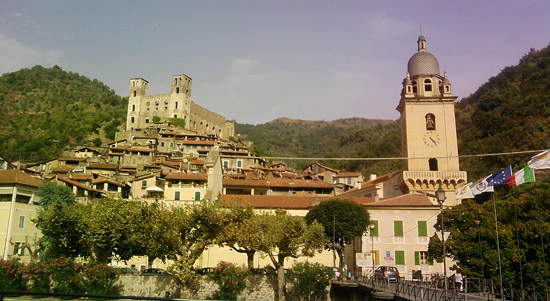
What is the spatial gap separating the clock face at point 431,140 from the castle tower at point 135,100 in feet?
261

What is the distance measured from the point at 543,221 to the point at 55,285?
29012mm

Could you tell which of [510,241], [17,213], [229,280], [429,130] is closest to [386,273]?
[510,241]

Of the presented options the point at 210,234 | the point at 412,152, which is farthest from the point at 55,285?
the point at 412,152

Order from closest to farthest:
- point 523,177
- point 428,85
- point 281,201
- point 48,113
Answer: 1. point 523,177
2. point 281,201
3. point 428,85
4. point 48,113

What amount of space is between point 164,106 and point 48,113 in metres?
30.3

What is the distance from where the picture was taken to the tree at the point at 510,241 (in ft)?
74.6

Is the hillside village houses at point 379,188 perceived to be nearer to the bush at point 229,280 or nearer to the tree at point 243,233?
the tree at point 243,233

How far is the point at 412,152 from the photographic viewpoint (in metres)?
42.2

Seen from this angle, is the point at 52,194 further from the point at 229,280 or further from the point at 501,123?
the point at 501,123

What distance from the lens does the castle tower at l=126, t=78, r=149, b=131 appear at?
349 feet

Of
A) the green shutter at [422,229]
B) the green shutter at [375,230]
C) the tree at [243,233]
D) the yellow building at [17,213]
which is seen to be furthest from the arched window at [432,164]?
the yellow building at [17,213]

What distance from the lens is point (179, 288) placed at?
2858 centimetres

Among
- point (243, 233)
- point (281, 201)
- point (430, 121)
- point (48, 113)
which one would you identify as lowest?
point (243, 233)

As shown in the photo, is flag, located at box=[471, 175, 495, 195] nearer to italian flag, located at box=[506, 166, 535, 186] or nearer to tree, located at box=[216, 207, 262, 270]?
italian flag, located at box=[506, 166, 535, 186]
